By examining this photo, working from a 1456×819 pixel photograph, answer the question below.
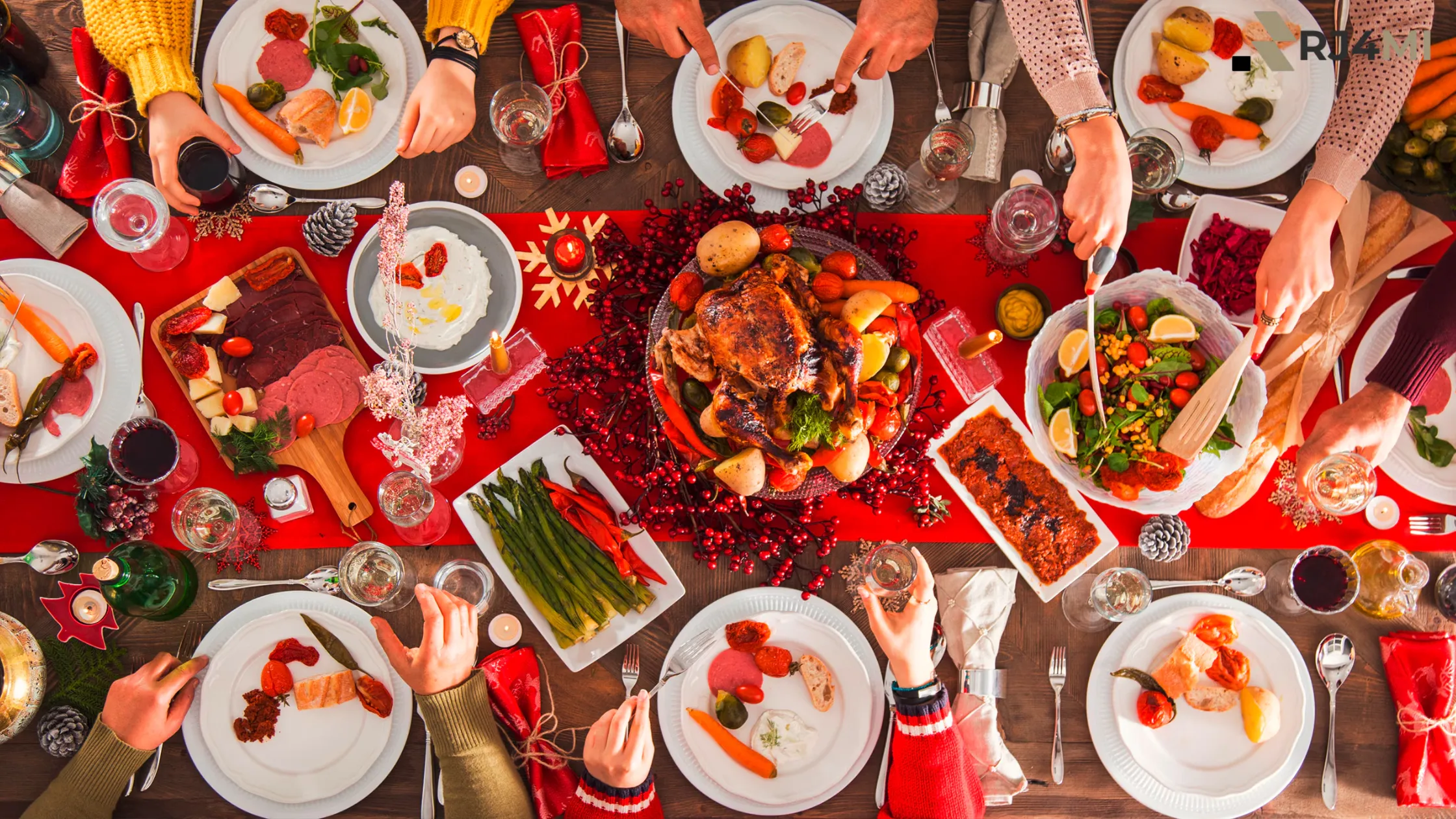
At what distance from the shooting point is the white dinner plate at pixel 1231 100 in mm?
2484

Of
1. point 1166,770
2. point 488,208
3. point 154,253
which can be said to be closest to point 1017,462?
point 1166,770

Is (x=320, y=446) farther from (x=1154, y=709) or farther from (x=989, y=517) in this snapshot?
(x=1154, y=709)

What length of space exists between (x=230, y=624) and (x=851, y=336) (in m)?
1.93

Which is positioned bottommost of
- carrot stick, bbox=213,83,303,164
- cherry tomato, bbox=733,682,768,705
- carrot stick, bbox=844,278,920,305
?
cherry tomato, bbox=733,682,768,705

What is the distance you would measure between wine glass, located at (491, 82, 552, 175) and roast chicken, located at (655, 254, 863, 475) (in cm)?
86

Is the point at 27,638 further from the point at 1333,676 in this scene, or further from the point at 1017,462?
the point at 1333,676

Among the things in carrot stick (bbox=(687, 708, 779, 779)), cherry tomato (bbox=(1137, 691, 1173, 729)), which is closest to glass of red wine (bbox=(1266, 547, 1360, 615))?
cherry tomato (bbox=(1137, 691, 1173, 729))

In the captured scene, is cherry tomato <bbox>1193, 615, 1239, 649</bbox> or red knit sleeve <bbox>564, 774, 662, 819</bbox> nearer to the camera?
red knit sleeve <bbox>564, 774, 662, 819</bbox>

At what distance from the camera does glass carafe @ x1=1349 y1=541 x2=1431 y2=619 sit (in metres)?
2.45

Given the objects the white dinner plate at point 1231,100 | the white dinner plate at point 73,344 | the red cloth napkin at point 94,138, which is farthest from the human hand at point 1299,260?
the red cloth napkin at point 94,138

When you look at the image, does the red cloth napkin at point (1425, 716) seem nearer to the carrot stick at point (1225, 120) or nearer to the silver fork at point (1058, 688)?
the silver fork at point (1058, 688)

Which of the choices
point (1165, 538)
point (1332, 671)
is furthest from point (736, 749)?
point (1332, 671)

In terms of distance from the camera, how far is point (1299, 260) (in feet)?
7.29

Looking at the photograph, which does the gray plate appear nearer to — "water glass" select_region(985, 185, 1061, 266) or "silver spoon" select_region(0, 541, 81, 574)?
"silver spoon" select_region(0, 541, 81, 574)
